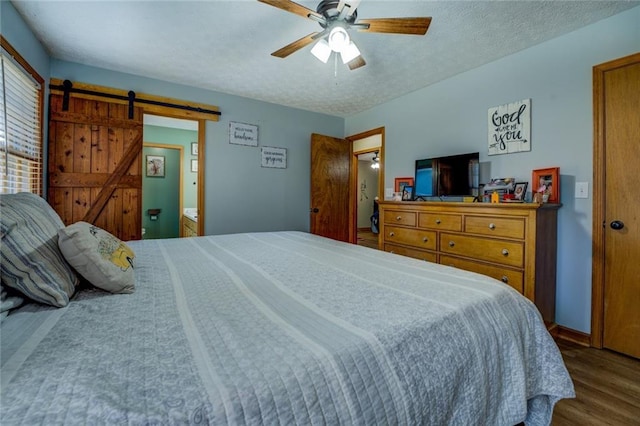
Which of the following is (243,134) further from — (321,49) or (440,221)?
(440,221)

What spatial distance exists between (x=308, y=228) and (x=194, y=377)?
3813mm

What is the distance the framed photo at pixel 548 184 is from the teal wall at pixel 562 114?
76 mm

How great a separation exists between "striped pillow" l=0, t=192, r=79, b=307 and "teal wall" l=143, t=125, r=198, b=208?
4.11m

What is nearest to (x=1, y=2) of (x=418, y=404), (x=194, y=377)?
(x=194, y=377)

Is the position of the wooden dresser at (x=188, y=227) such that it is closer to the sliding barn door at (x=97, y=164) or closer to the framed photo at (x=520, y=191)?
the sliding barn door at (x=97, y=164)

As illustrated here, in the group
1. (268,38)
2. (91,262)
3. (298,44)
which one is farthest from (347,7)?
(91,262)

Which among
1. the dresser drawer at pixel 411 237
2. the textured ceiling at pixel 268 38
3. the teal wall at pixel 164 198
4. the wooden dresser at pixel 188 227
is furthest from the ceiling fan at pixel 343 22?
the teal wall at pixel 164 198

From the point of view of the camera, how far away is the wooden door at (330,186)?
14.0 feet

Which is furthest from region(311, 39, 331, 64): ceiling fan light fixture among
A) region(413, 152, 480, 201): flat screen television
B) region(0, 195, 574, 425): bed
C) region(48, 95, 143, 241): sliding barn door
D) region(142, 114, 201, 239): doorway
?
region(142, 114, 201, 239): doorway

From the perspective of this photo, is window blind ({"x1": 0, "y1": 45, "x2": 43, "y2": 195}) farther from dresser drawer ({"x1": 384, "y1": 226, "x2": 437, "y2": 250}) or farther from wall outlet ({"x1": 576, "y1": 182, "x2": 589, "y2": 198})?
wall outlet ({"x1": 576, "y1": 182, "x2": 589, "y2": 198})

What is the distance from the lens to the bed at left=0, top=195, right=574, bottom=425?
20.1 inches

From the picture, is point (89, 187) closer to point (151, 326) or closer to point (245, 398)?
point (151, 326)

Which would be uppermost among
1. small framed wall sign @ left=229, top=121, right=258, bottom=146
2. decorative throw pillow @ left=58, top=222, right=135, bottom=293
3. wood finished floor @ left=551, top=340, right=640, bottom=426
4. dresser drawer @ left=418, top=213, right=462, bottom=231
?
small framed wall sign @ left=229, top=121, right=258, bottom=146

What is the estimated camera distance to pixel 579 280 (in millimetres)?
2207
